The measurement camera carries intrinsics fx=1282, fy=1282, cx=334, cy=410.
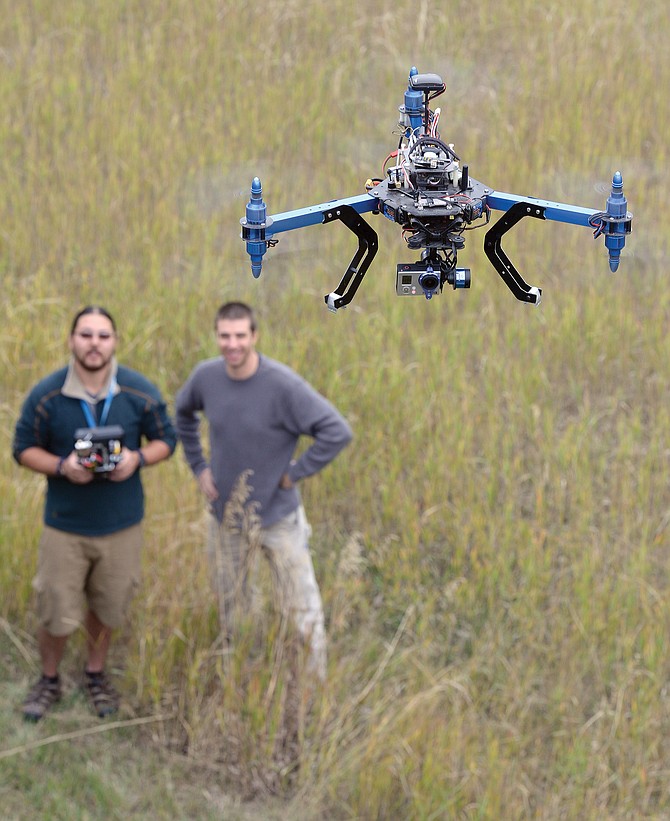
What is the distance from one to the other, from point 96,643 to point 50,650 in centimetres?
24

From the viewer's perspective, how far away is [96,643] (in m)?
6.73

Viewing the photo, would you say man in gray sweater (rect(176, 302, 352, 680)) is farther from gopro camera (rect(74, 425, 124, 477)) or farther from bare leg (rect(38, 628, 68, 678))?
bare leg (rect(38, 628, 68, 678))

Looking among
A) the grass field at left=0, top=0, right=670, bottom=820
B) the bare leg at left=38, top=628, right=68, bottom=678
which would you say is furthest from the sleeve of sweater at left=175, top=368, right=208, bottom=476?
the bare leg at left=38, top=628, right=68, bottom=678

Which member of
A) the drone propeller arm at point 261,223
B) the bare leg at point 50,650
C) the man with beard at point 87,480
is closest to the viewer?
the drone propeller arm at point 261,223

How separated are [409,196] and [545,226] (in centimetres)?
648

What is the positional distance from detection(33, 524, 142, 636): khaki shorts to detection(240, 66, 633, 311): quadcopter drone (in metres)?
5.11

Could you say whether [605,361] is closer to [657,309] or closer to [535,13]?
[657,309]

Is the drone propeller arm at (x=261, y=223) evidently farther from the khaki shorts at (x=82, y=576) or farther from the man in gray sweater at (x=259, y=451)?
the khaki shorts at (x=82, y=576)

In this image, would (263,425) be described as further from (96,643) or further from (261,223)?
(261,223)

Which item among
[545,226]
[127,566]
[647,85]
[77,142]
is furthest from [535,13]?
[127,566]

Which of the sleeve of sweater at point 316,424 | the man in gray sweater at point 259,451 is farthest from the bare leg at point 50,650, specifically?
the sleeve of sweater at point 316,424

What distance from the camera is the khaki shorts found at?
6.25 meters

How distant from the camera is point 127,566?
6398mm

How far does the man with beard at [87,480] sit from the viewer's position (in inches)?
233
